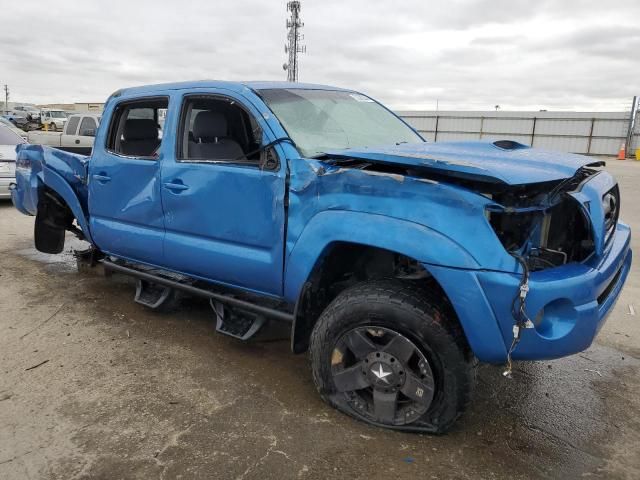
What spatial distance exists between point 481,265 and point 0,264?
5.78 m

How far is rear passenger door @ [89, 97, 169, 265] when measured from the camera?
12.9 feet

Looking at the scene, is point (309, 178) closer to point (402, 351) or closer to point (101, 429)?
point (402, 351)

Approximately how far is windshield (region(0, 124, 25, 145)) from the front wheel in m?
9.30

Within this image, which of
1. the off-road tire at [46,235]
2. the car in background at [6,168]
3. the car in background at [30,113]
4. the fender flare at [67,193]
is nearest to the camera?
the fender flare at [67,193]

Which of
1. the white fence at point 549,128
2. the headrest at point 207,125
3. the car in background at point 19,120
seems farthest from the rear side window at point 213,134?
the car in background at point 19,120

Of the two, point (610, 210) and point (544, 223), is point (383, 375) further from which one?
point (610, 210)

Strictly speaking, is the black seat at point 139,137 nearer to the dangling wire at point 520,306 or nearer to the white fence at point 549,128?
the dangling wire at point 520,306

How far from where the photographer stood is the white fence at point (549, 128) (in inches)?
1208

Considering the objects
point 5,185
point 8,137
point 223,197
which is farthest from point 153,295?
point 8,137

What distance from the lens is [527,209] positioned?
2.54 m

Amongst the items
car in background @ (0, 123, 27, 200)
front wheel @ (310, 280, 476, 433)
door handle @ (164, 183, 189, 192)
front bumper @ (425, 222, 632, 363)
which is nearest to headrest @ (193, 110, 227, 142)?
door handle @ (164, 183, 189, 192)

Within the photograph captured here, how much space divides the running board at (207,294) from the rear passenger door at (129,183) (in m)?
0.12

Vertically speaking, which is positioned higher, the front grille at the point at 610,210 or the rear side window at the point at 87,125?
the rear side window at the point at 87,125

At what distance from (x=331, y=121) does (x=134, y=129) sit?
1.89m
